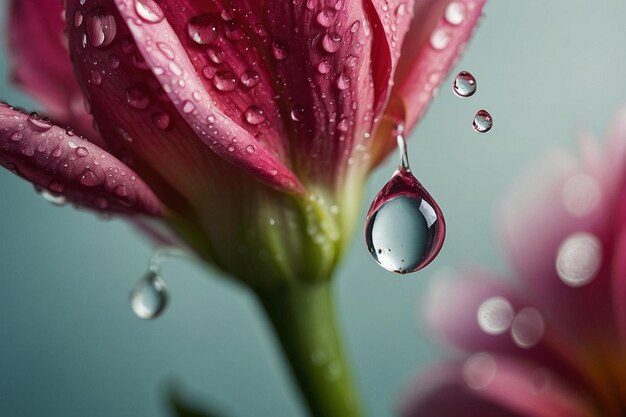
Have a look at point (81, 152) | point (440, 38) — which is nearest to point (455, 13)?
point (440, 38)

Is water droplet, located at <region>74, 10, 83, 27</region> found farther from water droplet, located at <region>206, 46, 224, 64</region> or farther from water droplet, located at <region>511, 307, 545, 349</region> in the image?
water droplet, located at <region>511, 307, 545, 349</region>

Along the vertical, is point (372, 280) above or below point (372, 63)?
below

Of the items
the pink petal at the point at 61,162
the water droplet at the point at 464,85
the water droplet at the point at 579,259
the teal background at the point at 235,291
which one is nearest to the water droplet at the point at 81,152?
the pink petal at the point at 61,162

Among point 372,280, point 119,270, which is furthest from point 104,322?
point 372,280

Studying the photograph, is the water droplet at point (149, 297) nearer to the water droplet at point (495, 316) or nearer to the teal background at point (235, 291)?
the water droplet at point (495, 316)

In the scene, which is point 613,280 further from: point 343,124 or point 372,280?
point 372,280

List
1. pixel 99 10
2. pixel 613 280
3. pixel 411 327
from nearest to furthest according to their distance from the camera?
pixel 99 10 < pixel 613 280 < pixel 411 327

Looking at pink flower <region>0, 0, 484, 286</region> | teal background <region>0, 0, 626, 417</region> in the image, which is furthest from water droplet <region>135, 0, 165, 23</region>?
teal background <region>0, 0, 626, 417</region>

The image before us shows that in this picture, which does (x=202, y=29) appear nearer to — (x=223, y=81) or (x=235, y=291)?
(x=223, y=81)
